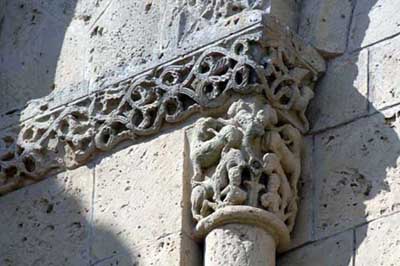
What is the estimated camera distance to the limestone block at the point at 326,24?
23.6 ft

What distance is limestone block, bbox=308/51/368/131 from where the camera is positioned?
702 centimetres

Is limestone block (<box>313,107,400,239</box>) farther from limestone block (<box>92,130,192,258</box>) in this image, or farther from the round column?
limestone block (<box>92,130,192,258</box>)

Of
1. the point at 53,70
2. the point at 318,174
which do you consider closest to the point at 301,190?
the point at 318,174

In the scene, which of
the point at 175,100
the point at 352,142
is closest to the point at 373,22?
the point at 352,142

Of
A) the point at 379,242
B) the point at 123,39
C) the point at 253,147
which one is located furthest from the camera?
the point at 123,39

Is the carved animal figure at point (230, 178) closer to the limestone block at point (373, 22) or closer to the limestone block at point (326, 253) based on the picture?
the limestone block at point (326, 253)

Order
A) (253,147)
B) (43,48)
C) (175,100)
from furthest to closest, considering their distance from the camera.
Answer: (43,48), (175,100), (253,147)

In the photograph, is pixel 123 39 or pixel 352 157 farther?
pixel 123 39

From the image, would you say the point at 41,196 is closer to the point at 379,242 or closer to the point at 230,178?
the point at 230,178

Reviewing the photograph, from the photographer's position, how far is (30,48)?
25.6 ft

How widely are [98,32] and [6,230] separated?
0.81 meters

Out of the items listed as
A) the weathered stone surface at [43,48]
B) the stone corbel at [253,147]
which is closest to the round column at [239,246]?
the stone corbel at [253,147]

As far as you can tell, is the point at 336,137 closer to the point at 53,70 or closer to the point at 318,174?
the point at 318,174

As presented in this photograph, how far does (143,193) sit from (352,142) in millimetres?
703
